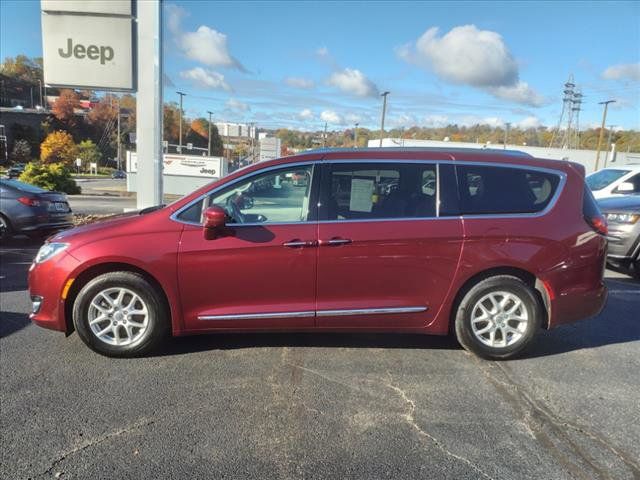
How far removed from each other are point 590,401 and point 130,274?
12.0 ft

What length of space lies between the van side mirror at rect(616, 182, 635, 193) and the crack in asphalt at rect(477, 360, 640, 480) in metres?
8.82

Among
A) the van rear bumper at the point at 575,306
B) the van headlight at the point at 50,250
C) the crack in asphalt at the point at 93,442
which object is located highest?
the van headlight at the point at 50,250

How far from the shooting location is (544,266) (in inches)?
167

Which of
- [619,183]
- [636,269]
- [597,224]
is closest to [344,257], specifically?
[597,224]

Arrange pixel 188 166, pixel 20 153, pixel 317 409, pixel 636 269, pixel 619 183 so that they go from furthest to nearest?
1. pixel 20 153
2. pixel 188 166
3. pixel 619 183
4. pixel 636 269
5. pixel 317 409

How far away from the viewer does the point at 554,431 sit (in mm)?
3205

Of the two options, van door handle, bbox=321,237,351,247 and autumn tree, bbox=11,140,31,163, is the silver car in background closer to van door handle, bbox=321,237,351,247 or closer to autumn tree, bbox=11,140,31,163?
van door handle, bbox=321,237,351,247

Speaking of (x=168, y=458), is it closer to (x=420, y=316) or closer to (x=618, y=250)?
(x=420, y=316)

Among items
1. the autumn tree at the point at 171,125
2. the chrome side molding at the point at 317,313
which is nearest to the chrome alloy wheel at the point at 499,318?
the chrome side molding at the point at 317,313

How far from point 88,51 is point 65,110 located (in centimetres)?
10234

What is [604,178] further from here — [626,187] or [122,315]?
[122,315]

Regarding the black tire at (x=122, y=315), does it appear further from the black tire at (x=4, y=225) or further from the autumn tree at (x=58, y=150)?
the autumn tree at (x=58, y=150)

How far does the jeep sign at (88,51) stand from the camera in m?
11.3

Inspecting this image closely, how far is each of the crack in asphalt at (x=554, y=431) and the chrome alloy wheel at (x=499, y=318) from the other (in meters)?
0.37
